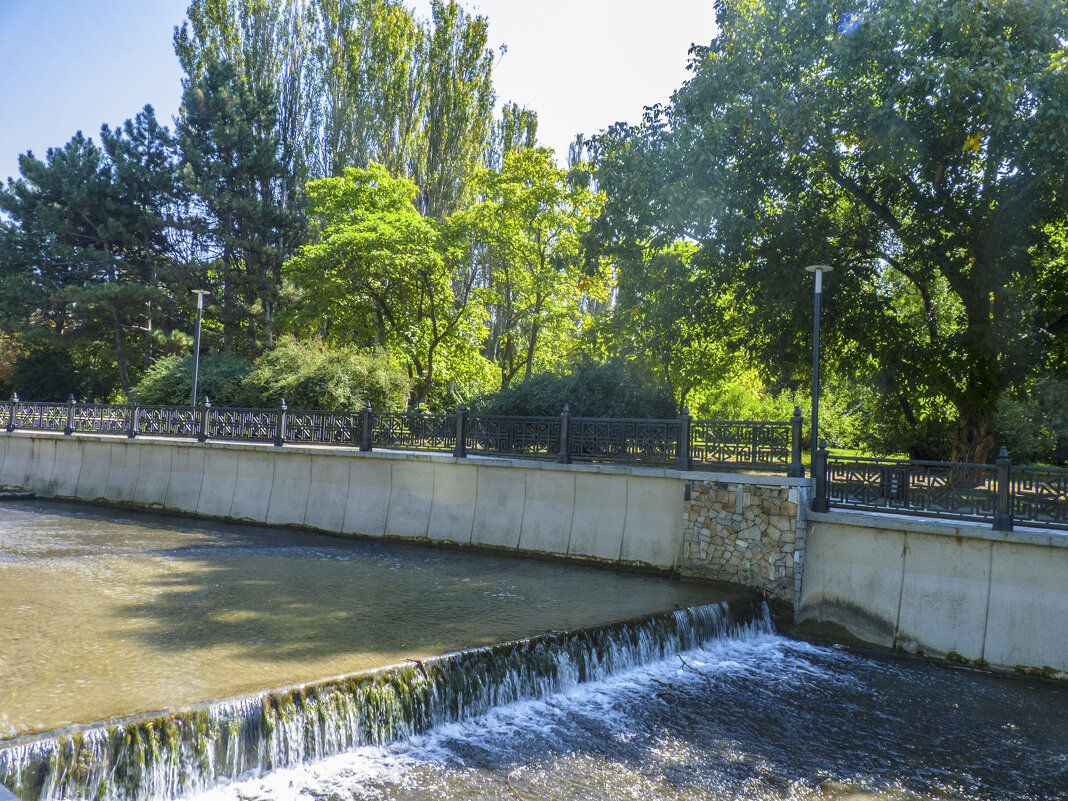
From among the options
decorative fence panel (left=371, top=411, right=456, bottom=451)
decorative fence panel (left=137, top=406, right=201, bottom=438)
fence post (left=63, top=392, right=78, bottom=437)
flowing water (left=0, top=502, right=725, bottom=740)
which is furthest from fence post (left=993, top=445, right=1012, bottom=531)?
fence post (left=63, top=392, right=78, bottom=437)

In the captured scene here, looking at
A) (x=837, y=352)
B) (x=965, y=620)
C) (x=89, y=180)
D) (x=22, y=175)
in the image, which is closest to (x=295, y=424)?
(x=837, y=352)

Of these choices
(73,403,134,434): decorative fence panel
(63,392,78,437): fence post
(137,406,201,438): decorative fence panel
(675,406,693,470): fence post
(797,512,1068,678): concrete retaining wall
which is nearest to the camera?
(797,512,1068,678): concrete retaining wall

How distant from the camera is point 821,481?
11.5 metres

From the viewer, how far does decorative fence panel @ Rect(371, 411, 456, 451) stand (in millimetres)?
15984

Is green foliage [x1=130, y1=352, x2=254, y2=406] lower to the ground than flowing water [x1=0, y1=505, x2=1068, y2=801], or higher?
higher

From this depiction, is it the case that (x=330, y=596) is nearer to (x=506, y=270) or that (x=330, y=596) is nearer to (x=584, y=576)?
(x=584, y=576)

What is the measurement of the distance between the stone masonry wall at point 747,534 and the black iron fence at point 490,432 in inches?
17.1

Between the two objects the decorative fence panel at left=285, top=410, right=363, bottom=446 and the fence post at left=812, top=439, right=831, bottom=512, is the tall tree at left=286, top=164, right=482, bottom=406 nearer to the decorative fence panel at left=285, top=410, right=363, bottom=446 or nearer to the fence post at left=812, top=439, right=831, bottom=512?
the decorative fence panel at left=285, top=410, right=363, bottom=446

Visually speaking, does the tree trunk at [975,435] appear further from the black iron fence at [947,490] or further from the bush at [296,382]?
the bush at [296,382]

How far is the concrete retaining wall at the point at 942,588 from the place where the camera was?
9383 mm

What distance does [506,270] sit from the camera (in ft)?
85.5

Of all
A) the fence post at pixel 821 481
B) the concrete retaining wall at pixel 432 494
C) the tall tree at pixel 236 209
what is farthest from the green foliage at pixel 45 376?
the fence post at pixel 821 481

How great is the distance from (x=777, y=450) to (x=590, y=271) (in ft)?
24.4

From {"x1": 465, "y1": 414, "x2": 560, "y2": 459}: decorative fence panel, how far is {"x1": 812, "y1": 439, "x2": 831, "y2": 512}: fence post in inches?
191
